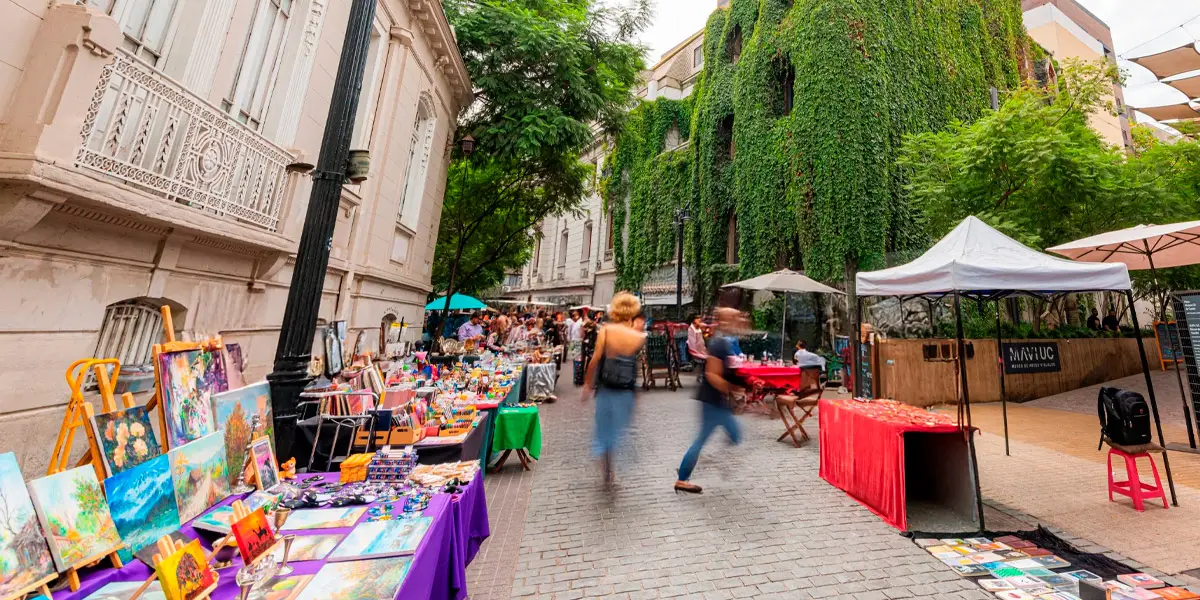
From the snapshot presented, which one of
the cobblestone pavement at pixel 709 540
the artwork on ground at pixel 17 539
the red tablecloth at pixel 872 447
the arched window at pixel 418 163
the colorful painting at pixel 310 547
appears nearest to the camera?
the artwork on ground at pixel 17 539

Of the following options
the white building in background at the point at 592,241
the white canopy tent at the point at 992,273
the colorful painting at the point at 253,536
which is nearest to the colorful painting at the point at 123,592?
the colorful painting at the point at 253,536

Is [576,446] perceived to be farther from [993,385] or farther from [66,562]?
[993,385]

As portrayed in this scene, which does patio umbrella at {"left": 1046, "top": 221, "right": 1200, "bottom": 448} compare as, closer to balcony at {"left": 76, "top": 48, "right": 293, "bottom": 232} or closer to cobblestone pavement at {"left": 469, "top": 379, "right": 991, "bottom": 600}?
cobblestone pavement at {"left": 469, "top": 379, "right": 991, "bottom": 600}

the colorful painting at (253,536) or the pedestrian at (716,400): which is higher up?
the pedestrian at (716,400)

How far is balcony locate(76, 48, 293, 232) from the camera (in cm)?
312

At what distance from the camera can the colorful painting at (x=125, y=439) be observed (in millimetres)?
1852

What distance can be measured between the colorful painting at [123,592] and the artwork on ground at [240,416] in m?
1.01

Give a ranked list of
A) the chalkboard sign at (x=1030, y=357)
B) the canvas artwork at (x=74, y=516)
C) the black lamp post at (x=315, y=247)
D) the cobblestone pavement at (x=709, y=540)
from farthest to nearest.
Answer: the chalkboard sign at (x=1030, y=357)
the black lamp post at (x=315, y=247)
the cobblestone pavement at (x=709, y=540)
the canvas artwork at (x=74, y=516)

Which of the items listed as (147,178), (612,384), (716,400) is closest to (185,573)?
(147,178)

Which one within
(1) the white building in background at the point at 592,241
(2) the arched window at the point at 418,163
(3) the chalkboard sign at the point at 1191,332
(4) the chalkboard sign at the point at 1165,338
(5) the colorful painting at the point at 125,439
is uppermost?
(1) the white building in background at the point at 592,241

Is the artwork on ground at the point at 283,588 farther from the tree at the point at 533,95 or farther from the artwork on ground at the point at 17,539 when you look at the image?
the tree at the point at 533,95

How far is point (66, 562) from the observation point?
1.57 metres

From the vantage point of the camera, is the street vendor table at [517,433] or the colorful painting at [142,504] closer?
the colorful painting at [142,504]

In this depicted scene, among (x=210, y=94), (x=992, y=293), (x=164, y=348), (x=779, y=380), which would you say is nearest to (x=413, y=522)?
(x=164, y=348)
